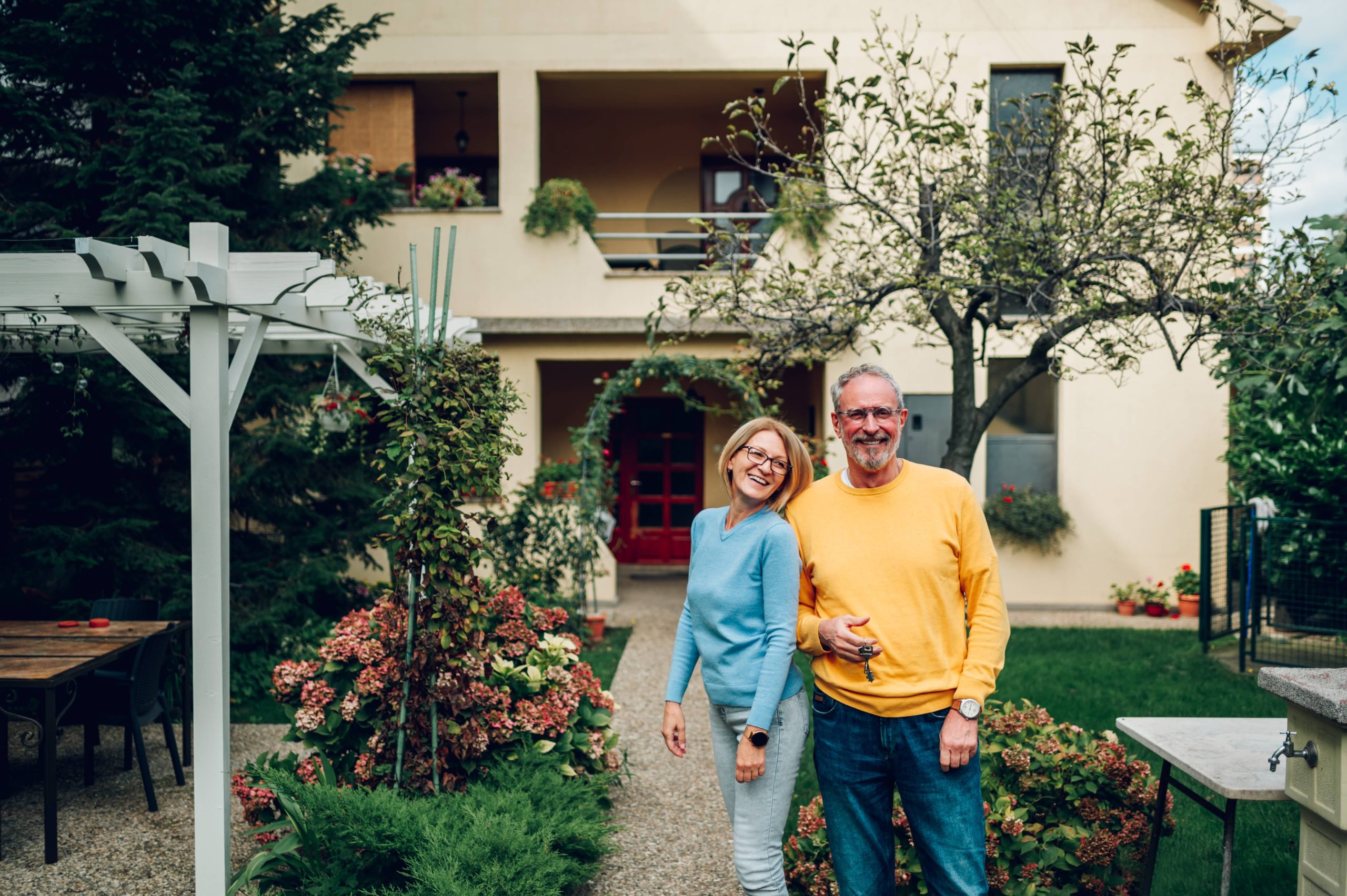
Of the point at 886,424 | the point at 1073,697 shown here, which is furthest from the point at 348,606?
Answer: the point at 886,424

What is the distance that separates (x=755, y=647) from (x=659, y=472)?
1091cm

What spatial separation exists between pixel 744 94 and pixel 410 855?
33.8 feet

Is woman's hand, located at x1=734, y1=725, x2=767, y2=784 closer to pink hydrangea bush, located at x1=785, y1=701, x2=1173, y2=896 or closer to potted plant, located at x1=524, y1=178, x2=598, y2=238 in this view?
pink hydrangea bush, located at x1=785, y1=701, x2=1173, y2=896

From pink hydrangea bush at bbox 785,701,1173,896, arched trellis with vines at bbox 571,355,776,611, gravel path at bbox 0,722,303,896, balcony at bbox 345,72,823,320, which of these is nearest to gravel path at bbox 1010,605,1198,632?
arched trellis with vines at bbox 571,355,776,611

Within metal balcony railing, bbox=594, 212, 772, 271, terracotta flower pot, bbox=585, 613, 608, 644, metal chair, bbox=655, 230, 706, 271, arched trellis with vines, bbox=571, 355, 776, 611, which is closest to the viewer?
arched trellis with vines, bbox=571, 355, 776, 611

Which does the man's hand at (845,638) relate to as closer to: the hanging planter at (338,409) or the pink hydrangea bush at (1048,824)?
the pink hydrangea bush at (1048,824)

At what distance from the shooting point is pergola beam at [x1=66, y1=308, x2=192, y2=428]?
3.75 metres

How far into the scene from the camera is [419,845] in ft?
11.0

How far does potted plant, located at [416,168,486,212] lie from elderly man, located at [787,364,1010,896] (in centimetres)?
Answer: 873

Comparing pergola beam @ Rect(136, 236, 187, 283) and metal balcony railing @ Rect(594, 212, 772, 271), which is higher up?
metal balcony railing @ Rect(594, 212, 772, 271)

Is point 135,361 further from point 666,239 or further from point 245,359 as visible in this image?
point 666,239

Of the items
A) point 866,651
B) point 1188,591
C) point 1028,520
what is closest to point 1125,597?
point 1188,591

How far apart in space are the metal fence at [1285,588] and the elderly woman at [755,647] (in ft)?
21.2

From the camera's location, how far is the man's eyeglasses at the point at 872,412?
2527 millimetres
